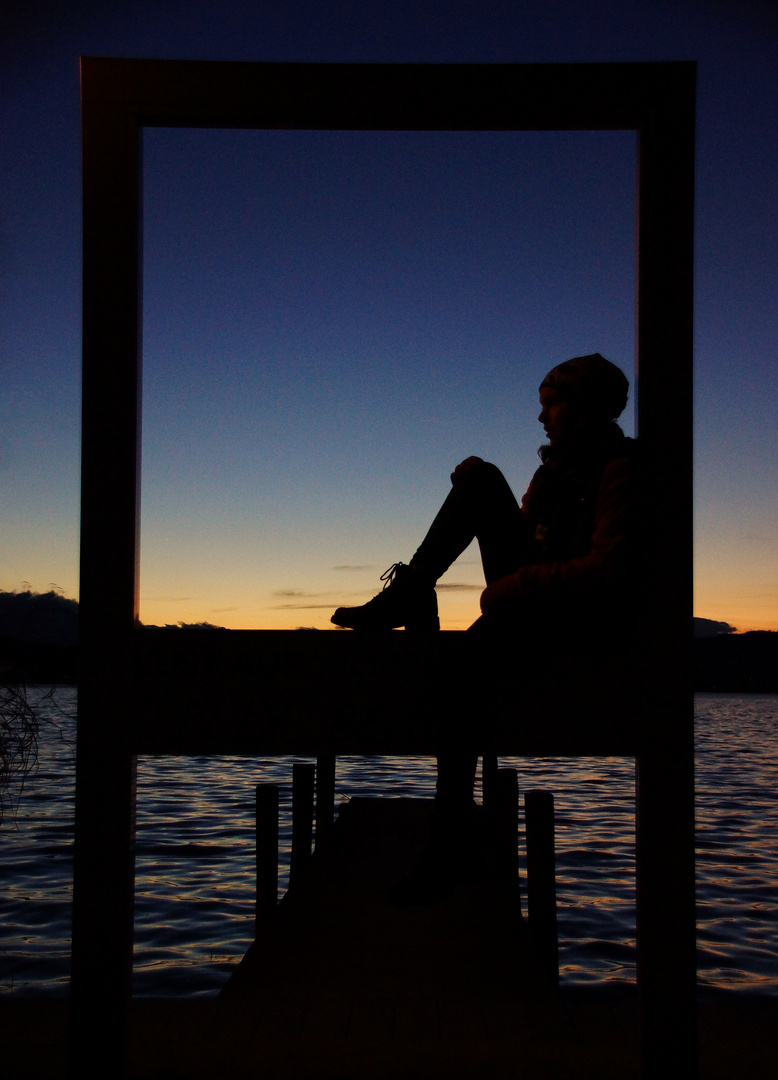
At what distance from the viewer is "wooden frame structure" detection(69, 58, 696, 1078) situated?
8.95 ft

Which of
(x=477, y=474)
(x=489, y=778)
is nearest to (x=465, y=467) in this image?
(x=477, y=474)

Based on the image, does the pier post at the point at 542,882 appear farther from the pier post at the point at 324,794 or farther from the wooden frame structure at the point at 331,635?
the pier post at the point at 324,794

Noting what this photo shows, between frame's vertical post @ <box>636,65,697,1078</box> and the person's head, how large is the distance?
0.51 ft

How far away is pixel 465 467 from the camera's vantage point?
2.86 metres

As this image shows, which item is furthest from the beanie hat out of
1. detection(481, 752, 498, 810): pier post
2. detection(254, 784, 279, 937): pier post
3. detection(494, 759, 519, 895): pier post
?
detection(481, 752, 498, 810): pier post

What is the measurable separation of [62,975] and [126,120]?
946 centimetres

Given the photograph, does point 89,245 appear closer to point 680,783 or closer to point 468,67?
point 468,67

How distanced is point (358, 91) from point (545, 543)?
1477 mm

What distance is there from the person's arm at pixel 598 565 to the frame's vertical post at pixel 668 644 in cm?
11

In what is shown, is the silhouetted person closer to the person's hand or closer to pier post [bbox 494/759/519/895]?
the person's hand

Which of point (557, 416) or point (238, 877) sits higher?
point (557, 416)

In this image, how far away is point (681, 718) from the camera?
2.69 metres

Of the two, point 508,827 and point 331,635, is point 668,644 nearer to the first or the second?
point 331,635

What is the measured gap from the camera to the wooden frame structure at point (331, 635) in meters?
2.73
